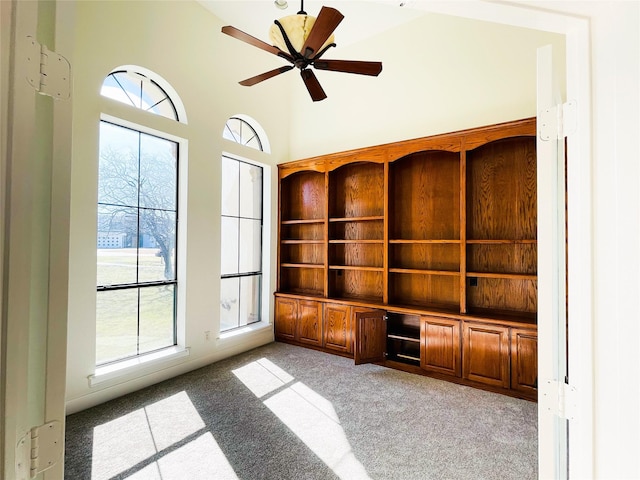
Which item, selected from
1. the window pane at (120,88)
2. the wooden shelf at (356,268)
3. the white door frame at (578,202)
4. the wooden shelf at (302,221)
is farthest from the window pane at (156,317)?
the white door frame at (578,202)

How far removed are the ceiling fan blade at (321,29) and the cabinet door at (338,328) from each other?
3.02 m

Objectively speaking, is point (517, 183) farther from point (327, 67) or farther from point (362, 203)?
point (327, 67)

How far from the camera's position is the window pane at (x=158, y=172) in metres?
3.42

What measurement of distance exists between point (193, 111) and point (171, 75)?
42cm

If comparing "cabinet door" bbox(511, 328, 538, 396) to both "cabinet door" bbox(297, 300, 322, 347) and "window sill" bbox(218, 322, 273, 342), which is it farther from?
"window sill" bbox(218, 322, 273, 342)

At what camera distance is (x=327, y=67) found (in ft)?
8.67

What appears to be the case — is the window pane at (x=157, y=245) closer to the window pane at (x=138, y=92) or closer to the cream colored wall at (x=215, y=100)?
the cream colored wall at (x=215, y=100)

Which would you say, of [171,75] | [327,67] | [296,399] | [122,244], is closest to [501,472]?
[296,399]

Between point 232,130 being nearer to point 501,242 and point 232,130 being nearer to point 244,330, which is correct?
point 244,330

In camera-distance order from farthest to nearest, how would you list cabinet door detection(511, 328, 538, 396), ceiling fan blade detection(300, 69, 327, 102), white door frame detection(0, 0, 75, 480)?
cabinet door detection(511, 328, 538, 396), ceiling fan blade detection(300, 69, 327, 102), white door frame detection(0, 0, 75, 480)

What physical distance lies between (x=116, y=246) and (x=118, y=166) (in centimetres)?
Answer: 82

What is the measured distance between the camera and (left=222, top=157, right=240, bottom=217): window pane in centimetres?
434

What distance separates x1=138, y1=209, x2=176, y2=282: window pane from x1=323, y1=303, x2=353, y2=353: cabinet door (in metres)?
2.07

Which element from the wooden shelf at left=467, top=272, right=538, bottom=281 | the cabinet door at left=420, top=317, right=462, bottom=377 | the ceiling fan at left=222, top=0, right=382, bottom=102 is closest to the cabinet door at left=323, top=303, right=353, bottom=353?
the cabinet door at left=420, top=317, right=462, bottom=377
